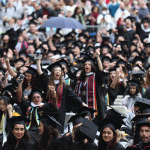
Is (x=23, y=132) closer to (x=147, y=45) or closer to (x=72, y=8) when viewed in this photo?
(x=147, y=45)

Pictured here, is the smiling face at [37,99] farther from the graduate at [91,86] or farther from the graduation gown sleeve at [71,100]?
the graduate at [91,86]

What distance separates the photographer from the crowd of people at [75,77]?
8.34 metres

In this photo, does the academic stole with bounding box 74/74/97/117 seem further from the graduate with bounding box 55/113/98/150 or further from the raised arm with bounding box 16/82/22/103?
the graduate with bounding box 55/113/98/150

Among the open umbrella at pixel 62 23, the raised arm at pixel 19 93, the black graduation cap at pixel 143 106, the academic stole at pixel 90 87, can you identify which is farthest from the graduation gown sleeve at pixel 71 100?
the open umbrella at pixel 62 23

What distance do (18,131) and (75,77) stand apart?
13.3ft

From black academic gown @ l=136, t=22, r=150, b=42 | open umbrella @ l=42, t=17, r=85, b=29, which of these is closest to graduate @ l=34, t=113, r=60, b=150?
open umbrella @ l=42, t=17, r=85, b=29

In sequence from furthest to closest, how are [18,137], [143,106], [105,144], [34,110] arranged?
[34,110], [143,106], [18,137], [105,144]

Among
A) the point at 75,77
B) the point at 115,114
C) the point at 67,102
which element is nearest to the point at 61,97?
the point at 67,102

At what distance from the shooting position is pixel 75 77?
12500 millimetres

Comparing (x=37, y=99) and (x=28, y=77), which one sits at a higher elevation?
(x=28, y=77)

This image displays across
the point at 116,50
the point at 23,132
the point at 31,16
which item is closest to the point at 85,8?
the point at 31,16

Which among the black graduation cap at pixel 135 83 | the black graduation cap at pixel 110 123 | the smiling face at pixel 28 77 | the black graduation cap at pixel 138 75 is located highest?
the smiling face at pixel 28 77

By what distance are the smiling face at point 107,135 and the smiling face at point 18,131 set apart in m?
1.58

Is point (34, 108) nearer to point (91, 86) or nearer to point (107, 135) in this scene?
point (91, 86)
